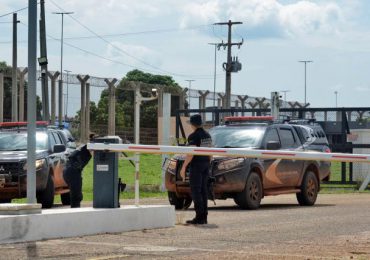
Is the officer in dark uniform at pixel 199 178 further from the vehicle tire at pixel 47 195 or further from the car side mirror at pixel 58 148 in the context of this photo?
the car side mirror at pixel 58 148

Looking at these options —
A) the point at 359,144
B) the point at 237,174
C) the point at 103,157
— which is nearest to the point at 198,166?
the point at 103,157

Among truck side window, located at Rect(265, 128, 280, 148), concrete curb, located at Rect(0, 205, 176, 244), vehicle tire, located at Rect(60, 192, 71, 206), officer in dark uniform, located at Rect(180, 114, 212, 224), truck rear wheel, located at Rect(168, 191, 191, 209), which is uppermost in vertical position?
truck side window, located at Rect(265, 128, 280, 148)

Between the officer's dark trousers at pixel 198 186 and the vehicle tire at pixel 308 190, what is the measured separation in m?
6.49

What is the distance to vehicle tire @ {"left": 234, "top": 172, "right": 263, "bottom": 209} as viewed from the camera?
18000 millimetres

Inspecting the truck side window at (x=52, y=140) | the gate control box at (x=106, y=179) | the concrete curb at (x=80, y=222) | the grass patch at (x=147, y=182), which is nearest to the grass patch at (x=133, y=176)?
the grass patch at (x=147, y=182)

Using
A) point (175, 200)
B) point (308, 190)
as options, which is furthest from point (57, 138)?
point (308, 190)

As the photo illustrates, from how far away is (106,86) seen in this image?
5994cm

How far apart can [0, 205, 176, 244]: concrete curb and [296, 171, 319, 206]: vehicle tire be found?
23.2 ft

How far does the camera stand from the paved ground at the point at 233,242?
1040cm

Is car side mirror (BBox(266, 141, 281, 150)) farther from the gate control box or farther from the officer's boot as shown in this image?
the gate control box

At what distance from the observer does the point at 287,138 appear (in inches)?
806

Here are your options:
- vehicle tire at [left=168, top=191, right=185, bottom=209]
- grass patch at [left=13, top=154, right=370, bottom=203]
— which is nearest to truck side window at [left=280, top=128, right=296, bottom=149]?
vehicle tire at [left=168, top=191, right=185, bottom=209]

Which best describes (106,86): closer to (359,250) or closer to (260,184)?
(260,184)

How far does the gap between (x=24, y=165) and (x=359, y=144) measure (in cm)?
1402
